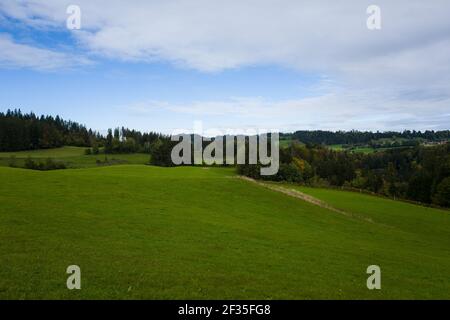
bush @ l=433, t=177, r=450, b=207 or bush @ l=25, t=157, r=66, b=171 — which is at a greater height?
bush @ l=25, t=157, r=66, b=171

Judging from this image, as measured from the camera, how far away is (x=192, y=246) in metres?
21.5

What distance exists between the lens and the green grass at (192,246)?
15.0 meters

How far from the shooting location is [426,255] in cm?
2803

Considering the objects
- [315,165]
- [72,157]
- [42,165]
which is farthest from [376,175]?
[42,165]

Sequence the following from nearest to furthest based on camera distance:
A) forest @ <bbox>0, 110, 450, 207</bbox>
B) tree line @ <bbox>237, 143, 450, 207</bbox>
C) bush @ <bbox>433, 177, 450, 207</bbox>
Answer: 1. bush @ <bbox>433, 177, 450, 207</bbox>
2. tree line @ <bbox>237, 143, 450, 207</bbox>
3. forest @ <bbox>0, 110, 450, 207</bbox>

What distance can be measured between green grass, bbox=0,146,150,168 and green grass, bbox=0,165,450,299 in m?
88.2

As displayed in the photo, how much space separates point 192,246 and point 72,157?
131971 millimetres

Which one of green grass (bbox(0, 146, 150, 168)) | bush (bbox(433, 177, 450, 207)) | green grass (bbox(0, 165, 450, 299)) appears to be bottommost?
bush (bbox(433, 177, 450, 207))

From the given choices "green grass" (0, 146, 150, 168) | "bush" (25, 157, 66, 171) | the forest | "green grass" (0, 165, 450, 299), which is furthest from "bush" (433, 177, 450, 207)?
"bush" (25, 157, 66, 171)

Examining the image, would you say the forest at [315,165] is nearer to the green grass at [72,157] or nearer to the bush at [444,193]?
the bush at [444,193]

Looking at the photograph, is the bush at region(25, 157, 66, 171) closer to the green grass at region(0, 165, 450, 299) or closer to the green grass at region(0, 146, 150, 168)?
the green grass at region(0, 146, 150, 168)

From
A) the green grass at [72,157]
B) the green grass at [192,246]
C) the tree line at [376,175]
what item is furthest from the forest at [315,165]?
the green grass at [192,246]

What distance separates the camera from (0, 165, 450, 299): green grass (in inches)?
590

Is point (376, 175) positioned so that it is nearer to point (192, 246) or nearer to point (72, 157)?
point (72, 157)
